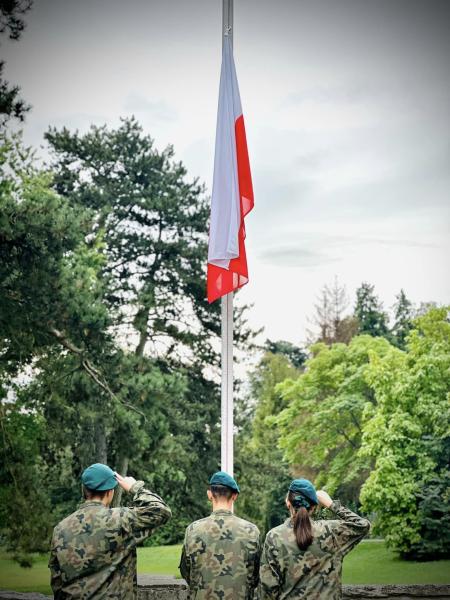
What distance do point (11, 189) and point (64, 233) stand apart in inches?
60.9

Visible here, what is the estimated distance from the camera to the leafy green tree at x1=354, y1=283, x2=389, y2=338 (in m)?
A: 25.8

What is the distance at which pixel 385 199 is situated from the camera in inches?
938

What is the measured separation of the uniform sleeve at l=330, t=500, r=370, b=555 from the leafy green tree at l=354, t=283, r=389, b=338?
73.2ft

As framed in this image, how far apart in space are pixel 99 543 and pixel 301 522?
86cm

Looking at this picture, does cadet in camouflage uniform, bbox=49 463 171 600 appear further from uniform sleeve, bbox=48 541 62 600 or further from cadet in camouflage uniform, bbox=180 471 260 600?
cadet in camouflage uniform, bbox=180 471 260 600

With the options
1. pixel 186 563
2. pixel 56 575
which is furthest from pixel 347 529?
pixel 56 575

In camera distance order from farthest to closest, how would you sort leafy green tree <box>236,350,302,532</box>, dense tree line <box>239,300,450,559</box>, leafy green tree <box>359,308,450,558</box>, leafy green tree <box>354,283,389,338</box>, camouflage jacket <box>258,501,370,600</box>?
1. leafy green tree <box>354,283,389,338</box>
2. leafy green tree <box>236,350,302,532</box>
3. dense tree line <box>239,300,450,559</box>
4. leafy green tree <box>359,308,450,558</box>
5. camouflage jacket <box>258,501,370,600</box>

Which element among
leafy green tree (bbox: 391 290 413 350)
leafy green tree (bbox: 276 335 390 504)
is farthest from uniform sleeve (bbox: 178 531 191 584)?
leafy green tree (bbox: 391 290 413 350)

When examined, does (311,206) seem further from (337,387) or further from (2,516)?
(2,516)

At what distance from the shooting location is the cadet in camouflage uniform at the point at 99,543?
11.2ft

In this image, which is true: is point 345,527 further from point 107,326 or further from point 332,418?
point 332,418

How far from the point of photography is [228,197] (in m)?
6.16

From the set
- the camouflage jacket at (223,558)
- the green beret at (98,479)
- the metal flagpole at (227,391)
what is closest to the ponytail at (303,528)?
the camouflage jacket at (223,558)

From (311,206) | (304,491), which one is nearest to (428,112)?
(311,206)
